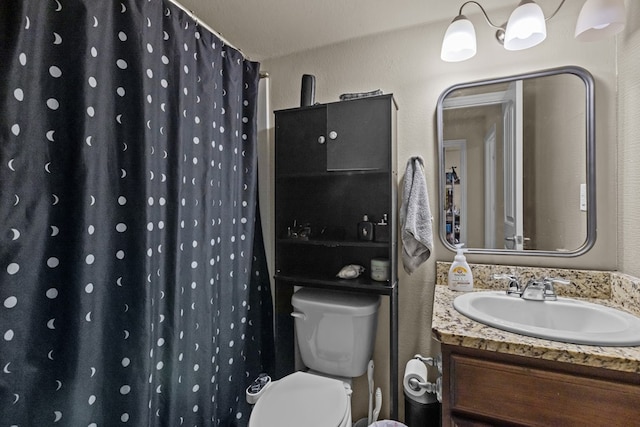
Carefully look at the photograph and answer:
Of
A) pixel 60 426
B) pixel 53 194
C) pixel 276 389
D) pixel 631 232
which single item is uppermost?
pixel 53 194

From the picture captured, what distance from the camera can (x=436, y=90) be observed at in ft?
4.84

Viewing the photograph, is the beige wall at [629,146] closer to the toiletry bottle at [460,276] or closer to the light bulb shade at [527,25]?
the light bulb shade at [527,25]

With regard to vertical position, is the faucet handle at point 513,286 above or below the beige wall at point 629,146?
below

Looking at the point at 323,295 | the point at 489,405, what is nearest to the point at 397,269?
the point at 323,295

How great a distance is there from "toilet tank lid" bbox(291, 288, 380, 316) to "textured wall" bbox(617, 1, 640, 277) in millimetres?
1039

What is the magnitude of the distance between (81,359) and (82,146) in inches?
25.9

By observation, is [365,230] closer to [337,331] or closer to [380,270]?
[380,270]

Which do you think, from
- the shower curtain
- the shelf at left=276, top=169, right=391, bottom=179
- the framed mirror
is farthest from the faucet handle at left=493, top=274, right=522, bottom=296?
the shower curtain

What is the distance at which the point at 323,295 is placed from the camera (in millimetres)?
1574

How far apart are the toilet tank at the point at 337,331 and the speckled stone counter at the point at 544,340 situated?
14.9 inches

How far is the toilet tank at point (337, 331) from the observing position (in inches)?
56.7

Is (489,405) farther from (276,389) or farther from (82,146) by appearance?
(82,146)

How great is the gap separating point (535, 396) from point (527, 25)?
131 centimetres

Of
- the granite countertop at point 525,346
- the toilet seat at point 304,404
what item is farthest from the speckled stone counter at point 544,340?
the toilet seat at point 304,404
